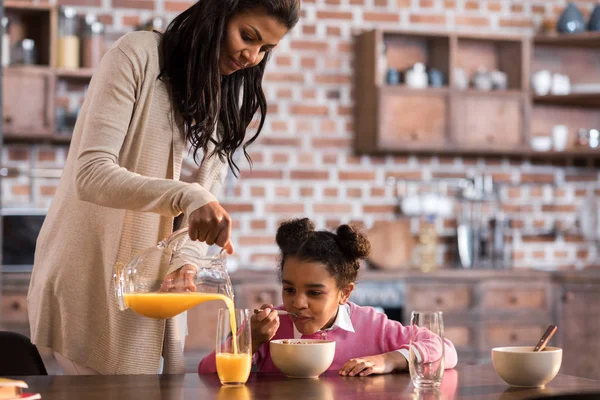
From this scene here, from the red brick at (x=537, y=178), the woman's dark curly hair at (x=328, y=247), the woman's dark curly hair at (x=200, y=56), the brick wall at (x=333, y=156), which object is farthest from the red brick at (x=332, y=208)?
the woman's dark curly hair at (x=200, y=56)

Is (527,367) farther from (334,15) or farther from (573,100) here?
(573,100)

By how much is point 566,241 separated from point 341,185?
4.37 feet

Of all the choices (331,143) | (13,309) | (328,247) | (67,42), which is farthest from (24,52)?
(328,247)

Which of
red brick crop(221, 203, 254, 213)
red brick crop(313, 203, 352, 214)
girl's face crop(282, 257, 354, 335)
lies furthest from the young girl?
red brick crop(313, 203, 352, 214)

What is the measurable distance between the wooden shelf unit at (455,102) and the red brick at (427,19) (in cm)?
10

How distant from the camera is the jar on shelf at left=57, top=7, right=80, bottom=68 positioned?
4.02m

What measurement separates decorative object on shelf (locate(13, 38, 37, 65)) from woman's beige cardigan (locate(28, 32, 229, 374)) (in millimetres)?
2410

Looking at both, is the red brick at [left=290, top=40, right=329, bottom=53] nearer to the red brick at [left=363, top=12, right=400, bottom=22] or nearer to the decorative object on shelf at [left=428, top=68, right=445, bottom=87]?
the red brick at [left=363, top=12, right=400, bottom=22]

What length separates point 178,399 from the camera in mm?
1318

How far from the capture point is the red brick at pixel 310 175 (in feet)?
14.9

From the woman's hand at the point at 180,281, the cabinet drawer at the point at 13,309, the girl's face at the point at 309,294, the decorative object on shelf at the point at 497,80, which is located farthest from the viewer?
the decorative object on shelf at the point at 497,80

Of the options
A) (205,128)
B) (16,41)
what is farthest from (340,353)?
(16,41)

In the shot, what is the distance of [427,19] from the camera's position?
4.72m

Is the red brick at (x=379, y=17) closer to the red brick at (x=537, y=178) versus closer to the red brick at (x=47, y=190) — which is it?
the red brick at (x=537, y=178)
